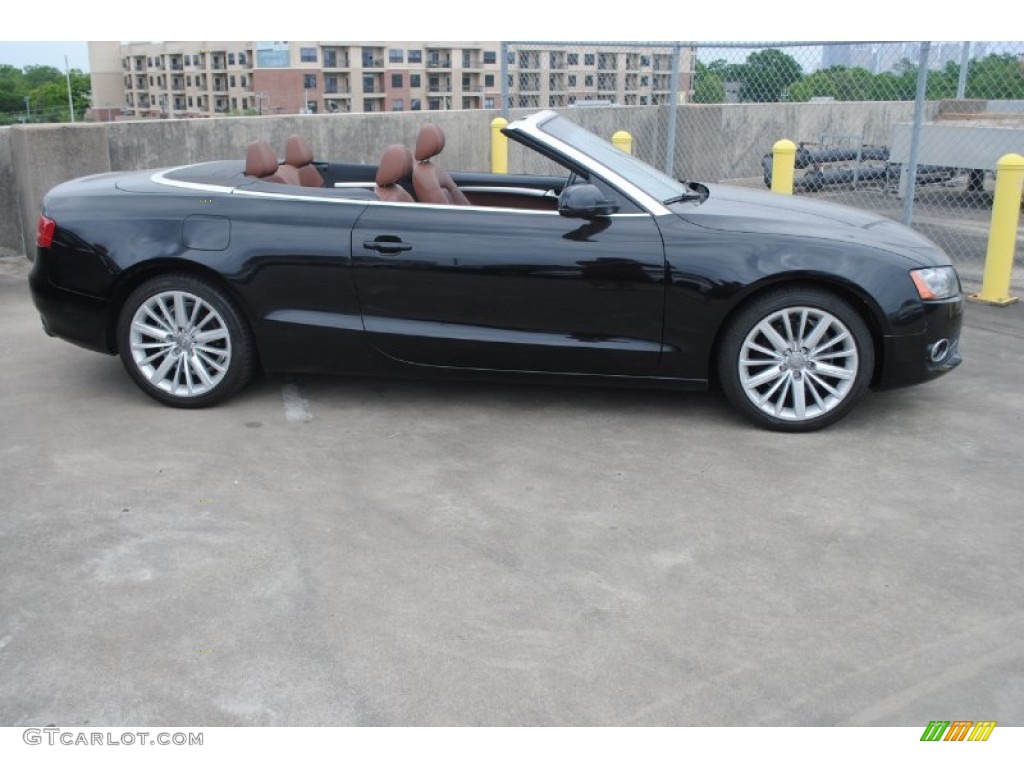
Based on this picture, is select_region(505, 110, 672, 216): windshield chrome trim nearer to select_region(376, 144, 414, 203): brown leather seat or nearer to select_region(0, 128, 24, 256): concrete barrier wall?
select_region(376, 144, 414, 203): brown leather seat

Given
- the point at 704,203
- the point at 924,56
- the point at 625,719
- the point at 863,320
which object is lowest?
the point at 625,719

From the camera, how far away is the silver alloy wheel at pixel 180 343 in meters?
5.70

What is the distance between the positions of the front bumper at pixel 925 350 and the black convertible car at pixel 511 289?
0.03 feet

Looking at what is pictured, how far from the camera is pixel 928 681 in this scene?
3.36 m

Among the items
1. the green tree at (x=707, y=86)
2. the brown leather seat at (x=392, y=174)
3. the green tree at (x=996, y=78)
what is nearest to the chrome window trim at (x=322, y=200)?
the brown leather seat at (x=392, y=174)

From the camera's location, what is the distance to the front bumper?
5414 millimetres

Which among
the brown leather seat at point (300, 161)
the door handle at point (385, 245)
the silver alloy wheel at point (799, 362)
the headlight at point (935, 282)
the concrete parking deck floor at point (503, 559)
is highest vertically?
the brown leather seat at point (300, 161)

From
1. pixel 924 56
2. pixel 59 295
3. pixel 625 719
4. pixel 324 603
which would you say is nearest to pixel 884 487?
pixel 625 719

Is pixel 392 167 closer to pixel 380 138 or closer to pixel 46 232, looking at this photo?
pixel 46 232

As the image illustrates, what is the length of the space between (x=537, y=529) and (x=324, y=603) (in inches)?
38.4

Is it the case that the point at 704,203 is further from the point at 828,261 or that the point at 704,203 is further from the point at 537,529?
the point at 537,529

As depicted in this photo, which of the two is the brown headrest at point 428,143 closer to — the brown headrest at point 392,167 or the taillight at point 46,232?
the brown headrest at point 392,167

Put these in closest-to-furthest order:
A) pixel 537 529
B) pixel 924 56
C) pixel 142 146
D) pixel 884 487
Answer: pixel 537 529
pixel 884 487
pixel 924 56
pixel 142 146

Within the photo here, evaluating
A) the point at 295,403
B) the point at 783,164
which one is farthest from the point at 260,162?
A: the point at 783,164
